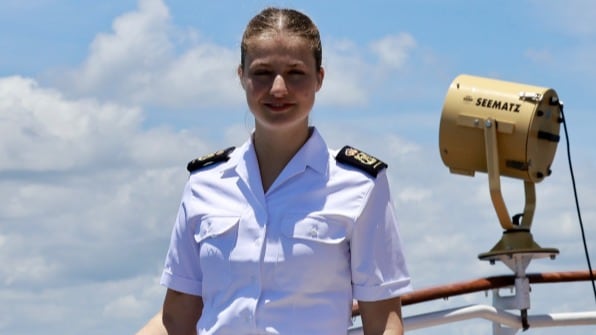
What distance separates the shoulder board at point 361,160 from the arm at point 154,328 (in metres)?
0.49

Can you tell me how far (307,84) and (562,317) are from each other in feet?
7.85

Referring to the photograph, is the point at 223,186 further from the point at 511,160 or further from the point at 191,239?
the point at 511,160

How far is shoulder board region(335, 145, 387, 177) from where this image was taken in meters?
2.16

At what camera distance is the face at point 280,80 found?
6.85 ft

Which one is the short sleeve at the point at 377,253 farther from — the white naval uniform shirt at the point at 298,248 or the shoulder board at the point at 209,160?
the shoulder board at the point at 209,160

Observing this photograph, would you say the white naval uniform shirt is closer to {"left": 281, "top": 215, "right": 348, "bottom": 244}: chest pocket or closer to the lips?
{"left": 281, "top": 215, "right": 348, "bottom": 244}: chest pocket

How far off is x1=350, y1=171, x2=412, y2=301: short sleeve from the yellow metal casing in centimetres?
317

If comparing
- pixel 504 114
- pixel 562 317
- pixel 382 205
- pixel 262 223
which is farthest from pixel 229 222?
pixel 504 114

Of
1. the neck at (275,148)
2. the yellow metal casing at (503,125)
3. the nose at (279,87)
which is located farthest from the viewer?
the yellow metal casing at (503,125)

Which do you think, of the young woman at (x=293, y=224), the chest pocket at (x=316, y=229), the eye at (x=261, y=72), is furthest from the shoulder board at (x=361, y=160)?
the eye at (x=261, y=72)

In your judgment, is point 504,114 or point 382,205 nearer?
point 382,205

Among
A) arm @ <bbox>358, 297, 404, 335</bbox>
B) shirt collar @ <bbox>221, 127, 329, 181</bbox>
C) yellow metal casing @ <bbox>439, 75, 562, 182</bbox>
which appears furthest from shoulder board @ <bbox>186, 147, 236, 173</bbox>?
yellow metal casing @ <bbox>439, 75, 562, 182</bbox>

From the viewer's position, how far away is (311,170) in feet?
7.12

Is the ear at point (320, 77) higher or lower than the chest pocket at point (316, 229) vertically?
higher
